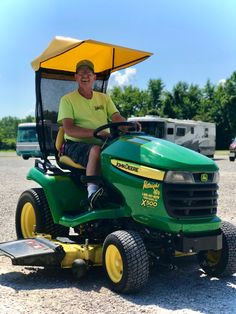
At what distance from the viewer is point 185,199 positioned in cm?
420

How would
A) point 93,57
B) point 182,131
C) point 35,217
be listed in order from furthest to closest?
point 182,131
point 93,57
point 35,217

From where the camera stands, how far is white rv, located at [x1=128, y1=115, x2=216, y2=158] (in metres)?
29.1

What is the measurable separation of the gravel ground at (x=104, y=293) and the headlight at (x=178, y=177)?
3.30 ft

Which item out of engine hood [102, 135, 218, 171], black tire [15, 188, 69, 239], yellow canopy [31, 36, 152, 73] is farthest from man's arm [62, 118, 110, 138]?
black tire [15, 188, 69, 239]

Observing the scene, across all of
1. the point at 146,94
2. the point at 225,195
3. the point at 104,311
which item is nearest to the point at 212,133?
the point at 225,195

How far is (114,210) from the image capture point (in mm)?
4664

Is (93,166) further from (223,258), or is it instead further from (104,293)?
(223,258)

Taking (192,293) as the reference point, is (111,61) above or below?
above

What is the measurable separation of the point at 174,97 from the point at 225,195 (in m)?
60.2

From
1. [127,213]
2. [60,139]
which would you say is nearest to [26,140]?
[60,139]

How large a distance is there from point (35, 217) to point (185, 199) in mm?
2050

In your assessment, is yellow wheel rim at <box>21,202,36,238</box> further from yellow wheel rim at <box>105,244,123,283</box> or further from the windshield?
the windshield

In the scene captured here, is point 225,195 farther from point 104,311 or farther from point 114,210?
point 104,311

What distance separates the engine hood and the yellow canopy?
1366 mm
